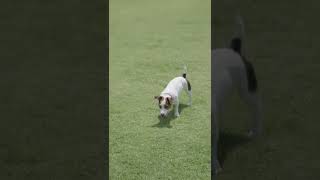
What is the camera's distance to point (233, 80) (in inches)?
197

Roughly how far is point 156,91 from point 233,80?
2.33 meters

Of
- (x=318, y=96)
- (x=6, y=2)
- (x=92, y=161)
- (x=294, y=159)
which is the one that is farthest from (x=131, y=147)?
(x=6, y=2)

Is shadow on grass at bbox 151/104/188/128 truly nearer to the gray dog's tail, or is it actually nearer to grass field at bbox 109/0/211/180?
grass field at bbox 109/0/211/180

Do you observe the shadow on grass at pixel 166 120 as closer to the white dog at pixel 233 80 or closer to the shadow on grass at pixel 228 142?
the shadow on grass at pixel 228 142

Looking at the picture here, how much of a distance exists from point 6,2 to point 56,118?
8.18 meters

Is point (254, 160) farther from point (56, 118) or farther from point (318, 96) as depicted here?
point (56, 118)

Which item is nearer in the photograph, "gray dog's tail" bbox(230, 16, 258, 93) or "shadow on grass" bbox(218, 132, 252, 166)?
"shadow on grass" bbox(218, 132, 252, 166)

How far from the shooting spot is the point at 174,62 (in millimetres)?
8703

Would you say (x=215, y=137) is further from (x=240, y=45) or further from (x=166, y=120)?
(x=166, y=120)

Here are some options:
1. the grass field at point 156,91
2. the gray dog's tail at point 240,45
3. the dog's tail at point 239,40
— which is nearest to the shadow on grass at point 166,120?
the grass field at point 156,91

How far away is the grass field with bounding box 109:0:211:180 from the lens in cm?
492

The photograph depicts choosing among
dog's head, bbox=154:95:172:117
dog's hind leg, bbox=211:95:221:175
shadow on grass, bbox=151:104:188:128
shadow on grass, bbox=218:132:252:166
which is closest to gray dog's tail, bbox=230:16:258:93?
shadow on grass, bbox=218:132:252:166

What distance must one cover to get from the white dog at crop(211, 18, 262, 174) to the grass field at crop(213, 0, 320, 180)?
26 cm

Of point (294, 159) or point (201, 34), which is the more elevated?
point (201, 34)
